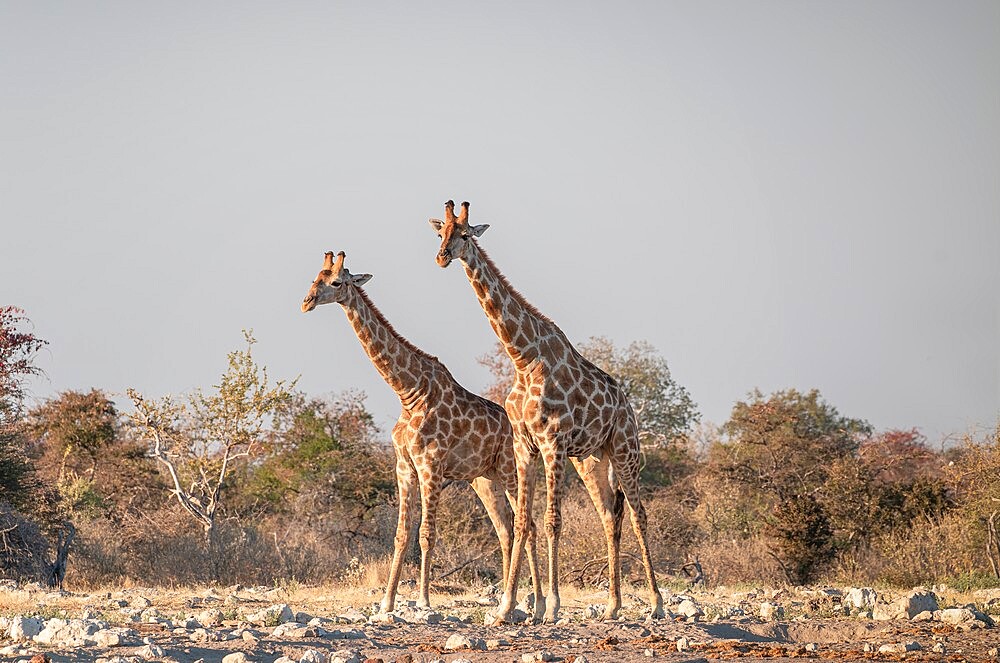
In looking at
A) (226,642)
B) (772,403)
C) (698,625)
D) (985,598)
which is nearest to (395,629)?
(226,642)

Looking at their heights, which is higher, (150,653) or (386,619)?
(386,619)

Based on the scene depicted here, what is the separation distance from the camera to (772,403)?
3042 cm

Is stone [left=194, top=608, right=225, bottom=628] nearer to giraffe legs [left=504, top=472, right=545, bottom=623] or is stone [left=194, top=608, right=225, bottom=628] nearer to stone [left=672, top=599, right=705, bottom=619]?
giraffe legs [left=504, top=472, right=545, bottom=623]

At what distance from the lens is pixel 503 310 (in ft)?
41.4

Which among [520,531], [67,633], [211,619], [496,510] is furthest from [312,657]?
[496,510]

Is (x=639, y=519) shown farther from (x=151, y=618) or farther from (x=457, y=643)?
(x=151, y=618)

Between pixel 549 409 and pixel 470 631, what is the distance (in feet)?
7.80

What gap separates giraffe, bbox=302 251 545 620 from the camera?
13742mm

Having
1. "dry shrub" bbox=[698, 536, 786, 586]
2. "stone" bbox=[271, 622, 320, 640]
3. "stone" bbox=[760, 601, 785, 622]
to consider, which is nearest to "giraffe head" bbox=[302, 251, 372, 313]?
"stone" bbox=[271, 622, 320, 640]

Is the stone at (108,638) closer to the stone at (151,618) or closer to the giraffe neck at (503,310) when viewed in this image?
the stone at (151,618)

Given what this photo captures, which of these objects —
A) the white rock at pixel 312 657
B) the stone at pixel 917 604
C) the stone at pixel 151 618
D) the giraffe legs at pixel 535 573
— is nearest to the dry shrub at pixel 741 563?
the stone at pixel 917 604

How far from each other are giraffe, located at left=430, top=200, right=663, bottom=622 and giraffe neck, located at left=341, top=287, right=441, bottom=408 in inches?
69.3

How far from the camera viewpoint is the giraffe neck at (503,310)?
494 inches

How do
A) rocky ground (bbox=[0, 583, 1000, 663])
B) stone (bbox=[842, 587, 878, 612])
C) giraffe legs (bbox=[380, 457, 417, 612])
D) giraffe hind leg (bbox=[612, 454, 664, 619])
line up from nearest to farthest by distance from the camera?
rocky ground (bbox=[0, 583, 1000, 663]) < giraffe hind leg (bbox=[612, 454, 664, 619]) < giraffe legs (bbox=[380, 457, 417, 612]) < stone (bbox=[842, 587, 878, 612])
